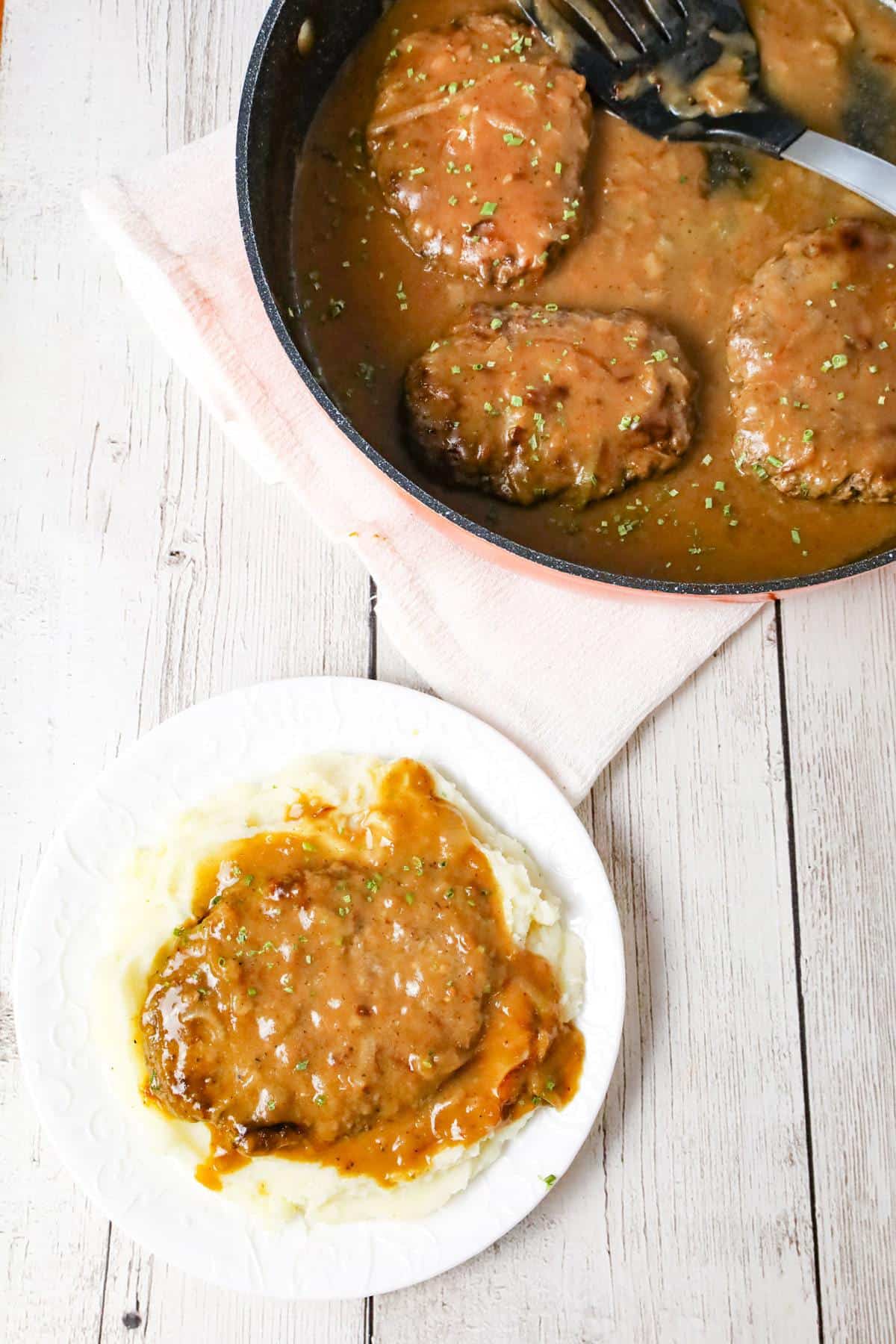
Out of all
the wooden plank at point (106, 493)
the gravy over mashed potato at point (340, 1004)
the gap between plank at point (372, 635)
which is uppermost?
the wooden plank at point (106, 493)

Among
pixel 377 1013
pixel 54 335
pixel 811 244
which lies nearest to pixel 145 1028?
pixel 377 1013

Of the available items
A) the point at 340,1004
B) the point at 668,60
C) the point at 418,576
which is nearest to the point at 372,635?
the point at 418,576

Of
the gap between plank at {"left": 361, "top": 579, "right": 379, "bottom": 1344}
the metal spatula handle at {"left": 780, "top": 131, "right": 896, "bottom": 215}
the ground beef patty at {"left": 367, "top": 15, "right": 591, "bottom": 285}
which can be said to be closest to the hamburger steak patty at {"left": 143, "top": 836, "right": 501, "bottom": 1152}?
the gap between plank at {"left": 361, "top": 579, "right": 379, "bottom": 1344}

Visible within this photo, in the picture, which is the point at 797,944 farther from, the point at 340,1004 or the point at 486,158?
the point at 486,158

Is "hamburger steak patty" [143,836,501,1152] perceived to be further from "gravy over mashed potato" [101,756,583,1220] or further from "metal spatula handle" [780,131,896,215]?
"metal spatula handle" [780,131,896,215]

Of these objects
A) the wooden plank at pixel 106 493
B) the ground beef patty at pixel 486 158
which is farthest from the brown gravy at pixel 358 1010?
the ground beef patty at pixel 486 158

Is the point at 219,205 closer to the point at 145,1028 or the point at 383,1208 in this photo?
the point at 145,1028

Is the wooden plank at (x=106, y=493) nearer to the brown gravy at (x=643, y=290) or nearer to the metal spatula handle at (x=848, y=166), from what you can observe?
the brown gravy at (x=643, y=290)
